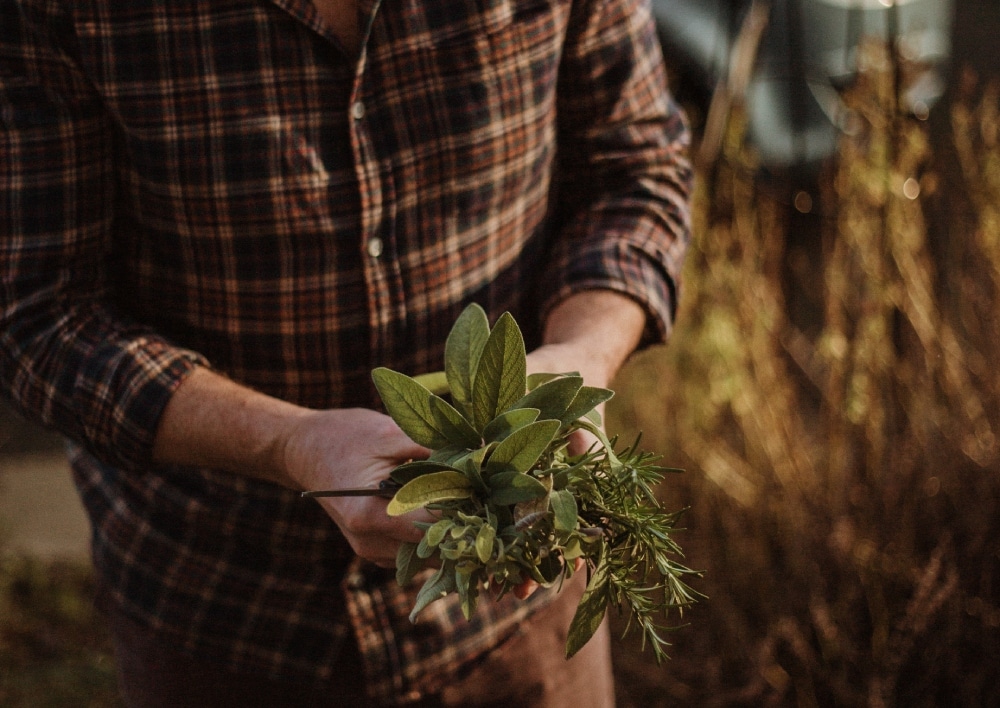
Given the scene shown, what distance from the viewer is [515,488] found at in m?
0.72

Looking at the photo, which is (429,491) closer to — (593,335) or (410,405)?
(410,405)

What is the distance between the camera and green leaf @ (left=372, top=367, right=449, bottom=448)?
772mm

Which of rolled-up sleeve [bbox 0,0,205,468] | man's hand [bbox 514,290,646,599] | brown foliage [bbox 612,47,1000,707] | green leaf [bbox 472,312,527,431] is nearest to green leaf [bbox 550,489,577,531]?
green leaf [bbox 472,312,527,431]

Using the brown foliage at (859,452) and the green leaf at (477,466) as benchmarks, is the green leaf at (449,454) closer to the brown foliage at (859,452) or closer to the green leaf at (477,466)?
the green leaf at (477,466)

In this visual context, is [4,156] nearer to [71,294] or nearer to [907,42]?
[71,294]

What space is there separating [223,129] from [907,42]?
1.96 metres

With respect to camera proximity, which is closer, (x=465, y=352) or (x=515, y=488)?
(x=515, y=488)

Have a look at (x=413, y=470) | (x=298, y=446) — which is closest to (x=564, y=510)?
(x=413, y=470)

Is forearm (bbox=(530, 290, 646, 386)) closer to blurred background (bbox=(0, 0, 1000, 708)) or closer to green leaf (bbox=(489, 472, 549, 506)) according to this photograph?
green leaf (bbox=(489, 472, 549, 506))

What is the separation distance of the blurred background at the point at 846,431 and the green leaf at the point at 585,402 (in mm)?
1427

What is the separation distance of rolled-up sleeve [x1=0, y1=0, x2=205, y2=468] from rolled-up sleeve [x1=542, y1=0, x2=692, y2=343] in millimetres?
566

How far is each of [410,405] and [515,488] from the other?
129 millimetres

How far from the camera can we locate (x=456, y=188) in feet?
3.86

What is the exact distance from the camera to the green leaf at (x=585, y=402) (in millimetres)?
781
